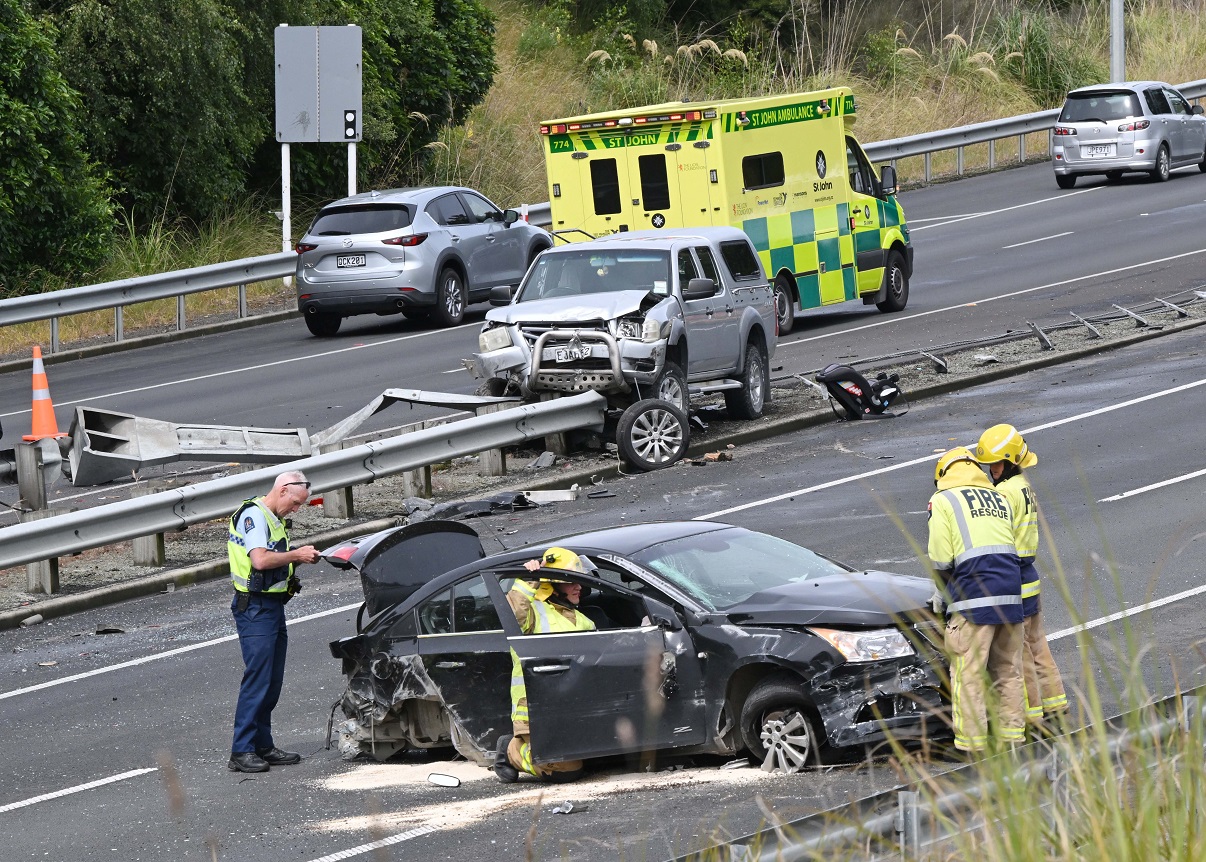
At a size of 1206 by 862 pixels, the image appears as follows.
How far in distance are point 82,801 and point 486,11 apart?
31.1 metres

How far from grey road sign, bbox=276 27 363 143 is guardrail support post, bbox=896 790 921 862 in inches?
1029

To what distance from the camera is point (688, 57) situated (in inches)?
1639

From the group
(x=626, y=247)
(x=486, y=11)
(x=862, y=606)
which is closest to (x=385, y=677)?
(x=862, y=606)

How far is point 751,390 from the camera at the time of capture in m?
19.2

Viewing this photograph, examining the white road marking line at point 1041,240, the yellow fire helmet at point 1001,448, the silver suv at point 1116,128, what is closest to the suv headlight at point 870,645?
the yellow fire helmet at point 1001,448

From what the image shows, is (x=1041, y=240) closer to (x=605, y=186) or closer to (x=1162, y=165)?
(x=1162, y=165)

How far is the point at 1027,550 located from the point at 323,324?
19.0 m

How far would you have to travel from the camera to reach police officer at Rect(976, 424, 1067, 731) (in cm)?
831

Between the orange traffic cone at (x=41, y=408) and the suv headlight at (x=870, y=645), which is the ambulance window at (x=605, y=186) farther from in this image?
the suv headlight at (x=870, y=645)

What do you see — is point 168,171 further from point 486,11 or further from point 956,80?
point 956,80

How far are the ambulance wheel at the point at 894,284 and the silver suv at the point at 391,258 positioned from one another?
594 centimetres

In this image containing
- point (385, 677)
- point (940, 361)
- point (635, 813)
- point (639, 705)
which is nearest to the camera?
point (635, 813)

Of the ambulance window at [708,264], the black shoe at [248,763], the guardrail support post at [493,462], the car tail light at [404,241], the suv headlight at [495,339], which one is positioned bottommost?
the black shoe at [248,763]

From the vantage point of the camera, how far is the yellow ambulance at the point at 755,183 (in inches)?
887
